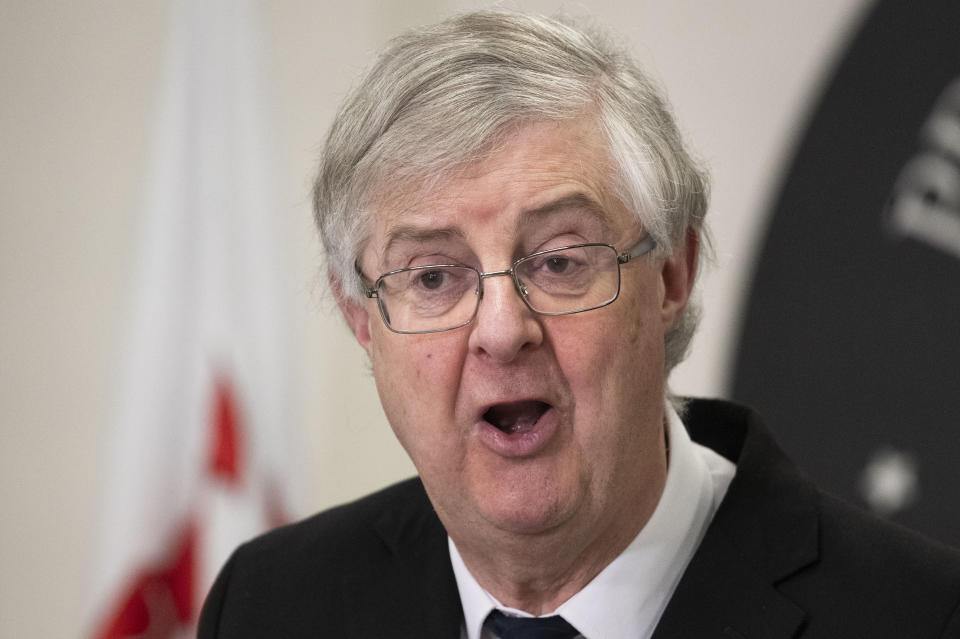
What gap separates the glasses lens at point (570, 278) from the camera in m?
1.58

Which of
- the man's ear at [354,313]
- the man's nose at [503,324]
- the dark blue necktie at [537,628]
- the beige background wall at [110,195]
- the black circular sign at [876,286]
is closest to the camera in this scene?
the man's nose at [503,324]

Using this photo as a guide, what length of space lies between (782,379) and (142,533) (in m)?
1.89

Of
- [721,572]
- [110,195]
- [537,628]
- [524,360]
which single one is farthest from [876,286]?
[110,195]

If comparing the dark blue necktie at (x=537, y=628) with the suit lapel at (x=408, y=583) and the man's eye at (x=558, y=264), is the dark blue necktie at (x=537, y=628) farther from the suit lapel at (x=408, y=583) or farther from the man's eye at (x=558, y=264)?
the man's eye at (x=558, y=264)

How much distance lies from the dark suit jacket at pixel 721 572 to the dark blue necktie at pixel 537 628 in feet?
0.40

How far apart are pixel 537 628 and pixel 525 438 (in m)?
0.36

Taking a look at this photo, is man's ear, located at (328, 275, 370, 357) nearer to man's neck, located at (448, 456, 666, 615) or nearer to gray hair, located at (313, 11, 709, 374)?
gray hair, located at (313, 11, 709, 374)

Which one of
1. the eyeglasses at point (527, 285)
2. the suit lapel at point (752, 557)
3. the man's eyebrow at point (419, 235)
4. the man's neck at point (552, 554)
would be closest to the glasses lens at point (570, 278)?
the eyeglasses at point (527, 285)

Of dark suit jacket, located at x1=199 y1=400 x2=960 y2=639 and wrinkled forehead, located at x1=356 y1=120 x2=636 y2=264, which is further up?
wrinkled forehead, located at x1=356 y1=120 x2=636 y2=264

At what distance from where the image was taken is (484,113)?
1.57 metres

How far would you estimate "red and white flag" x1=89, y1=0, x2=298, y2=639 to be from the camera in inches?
127

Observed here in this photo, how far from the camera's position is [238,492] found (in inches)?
130

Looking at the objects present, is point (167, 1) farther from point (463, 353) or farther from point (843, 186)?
point (463, 353)

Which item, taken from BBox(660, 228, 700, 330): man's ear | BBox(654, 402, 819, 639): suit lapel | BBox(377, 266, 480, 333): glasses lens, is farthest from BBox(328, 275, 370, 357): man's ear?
BBox(654, 402, 819, 639): suit lapel
